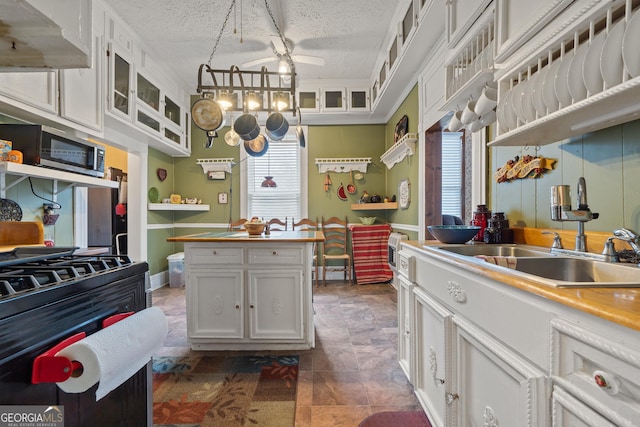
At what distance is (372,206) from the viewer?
4.40 meters

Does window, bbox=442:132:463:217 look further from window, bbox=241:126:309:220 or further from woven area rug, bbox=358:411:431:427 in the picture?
woven area rug, bbox=358:411:431:427

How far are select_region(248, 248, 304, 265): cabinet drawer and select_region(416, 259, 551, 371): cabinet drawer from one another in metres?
1.12

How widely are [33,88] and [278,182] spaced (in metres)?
3.19

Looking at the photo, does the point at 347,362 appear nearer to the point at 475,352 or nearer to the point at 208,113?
the point at 475,352

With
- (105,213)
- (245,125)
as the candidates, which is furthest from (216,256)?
(105,213)

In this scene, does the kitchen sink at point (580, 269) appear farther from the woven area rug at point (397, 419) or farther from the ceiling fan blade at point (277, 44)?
the ceiling fan blade at point (277, 44)

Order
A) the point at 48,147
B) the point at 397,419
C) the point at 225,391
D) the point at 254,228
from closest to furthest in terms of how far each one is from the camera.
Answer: the point at 397,419
the point at 225,391
the point at 48,147
the point at 254,228

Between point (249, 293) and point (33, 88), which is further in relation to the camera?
point (249, 293)

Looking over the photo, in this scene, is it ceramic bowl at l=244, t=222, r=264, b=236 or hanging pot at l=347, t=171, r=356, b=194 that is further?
hanging pot at l=347, t=171, r=356, b=194

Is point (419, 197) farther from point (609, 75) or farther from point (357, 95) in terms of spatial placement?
point (609, 75)

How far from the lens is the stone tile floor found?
63.7 inches

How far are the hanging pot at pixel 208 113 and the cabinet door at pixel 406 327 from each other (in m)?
1.91

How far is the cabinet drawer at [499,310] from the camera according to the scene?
0.72 metres

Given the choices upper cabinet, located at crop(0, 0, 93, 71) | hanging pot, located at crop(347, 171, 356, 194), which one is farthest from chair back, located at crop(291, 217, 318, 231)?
upper cabinet, located at crop(0, 0, 93, 71)
